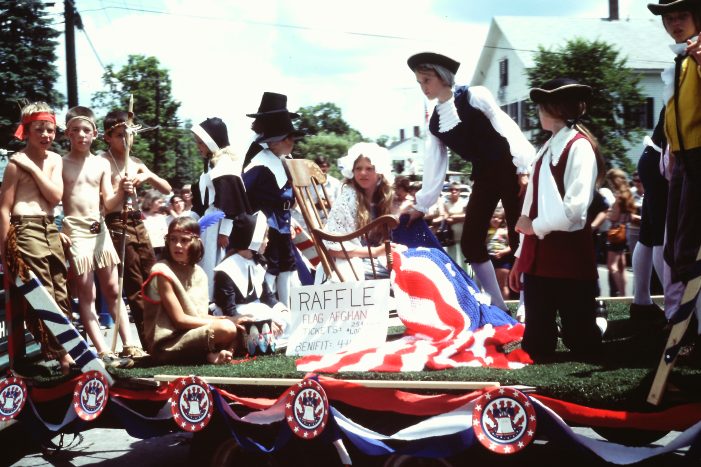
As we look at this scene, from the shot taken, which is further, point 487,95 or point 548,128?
point 487,95

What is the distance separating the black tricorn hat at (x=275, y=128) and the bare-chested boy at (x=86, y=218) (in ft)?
3.57

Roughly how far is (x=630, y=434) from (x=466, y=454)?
2.24 feet

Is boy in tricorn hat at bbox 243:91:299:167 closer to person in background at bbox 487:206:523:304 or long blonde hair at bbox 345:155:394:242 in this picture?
long blonde hair at bbox 345:155:394:242

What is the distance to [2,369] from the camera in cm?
448

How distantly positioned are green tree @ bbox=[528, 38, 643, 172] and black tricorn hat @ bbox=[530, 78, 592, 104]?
1797 cm

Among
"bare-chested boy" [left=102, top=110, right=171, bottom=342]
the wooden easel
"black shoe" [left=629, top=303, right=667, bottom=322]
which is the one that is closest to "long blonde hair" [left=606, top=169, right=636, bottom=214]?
"black shoe" [left=629, top=303, right=667, bottom=322]

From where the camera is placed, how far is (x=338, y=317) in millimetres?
4133

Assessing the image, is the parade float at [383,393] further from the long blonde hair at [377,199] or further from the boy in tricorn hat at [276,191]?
the boy in tricorn hat at [276,191]

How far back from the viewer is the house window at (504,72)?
42.0 meters

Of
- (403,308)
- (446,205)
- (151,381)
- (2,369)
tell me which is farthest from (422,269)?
(446,205)

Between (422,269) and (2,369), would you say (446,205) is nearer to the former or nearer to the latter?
(422,269)

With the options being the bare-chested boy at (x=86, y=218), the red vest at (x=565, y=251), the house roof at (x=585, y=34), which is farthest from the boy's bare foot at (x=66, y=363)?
the house roof at (x=585, y=34)

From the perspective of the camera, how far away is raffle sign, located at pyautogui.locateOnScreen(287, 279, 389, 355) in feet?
13.2

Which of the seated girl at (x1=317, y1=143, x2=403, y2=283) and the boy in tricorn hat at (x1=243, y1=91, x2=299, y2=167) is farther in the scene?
the boy in tricorn hat at (x1=243, y1=91, x2=299, y2=167)
